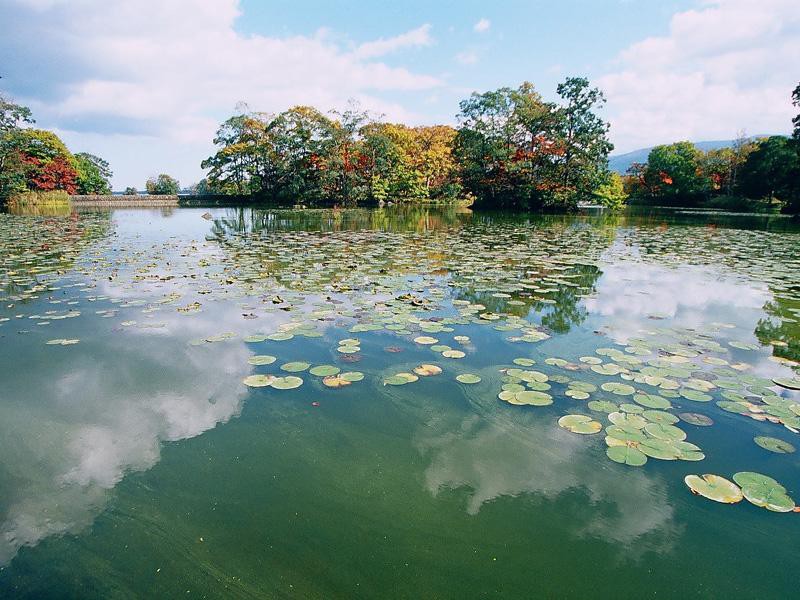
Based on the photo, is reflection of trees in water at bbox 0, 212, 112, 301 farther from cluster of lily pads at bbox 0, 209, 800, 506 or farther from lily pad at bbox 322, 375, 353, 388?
lily pad at bbox 322, 375, 353, 388

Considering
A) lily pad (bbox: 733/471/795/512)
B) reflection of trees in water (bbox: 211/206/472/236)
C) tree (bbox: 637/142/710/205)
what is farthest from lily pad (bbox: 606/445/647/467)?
tree (bbox: 637/142/710/205)

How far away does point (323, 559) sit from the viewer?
1593 millimetres

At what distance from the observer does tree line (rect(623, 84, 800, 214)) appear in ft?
112

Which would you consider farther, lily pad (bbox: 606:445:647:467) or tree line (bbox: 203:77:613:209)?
tree line (bbox: 203:77:613:209)

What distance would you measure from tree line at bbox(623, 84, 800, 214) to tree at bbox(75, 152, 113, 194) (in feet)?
198

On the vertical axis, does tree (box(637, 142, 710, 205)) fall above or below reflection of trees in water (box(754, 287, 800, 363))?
above

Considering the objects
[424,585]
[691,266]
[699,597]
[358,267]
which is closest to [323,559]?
[424,585]

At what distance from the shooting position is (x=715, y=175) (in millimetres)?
42750

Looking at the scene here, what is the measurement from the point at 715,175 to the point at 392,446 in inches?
2076

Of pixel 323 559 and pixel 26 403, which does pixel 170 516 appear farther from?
pixel 26 403

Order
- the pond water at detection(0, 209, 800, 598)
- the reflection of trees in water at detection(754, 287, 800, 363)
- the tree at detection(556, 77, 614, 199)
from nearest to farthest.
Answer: the pond water at detection(0, 209, 800, 598)
the reflection of trees in water at detection(754, 287, 800, 363)
the tree at detection(556, 77, 614, 199)

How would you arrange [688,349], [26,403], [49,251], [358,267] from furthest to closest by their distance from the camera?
[49,251]
[358,267]
[688,349]
[26,403]

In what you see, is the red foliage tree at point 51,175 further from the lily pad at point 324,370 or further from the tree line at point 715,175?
the tree line at point 715,175

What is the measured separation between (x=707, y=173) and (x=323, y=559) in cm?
5397
